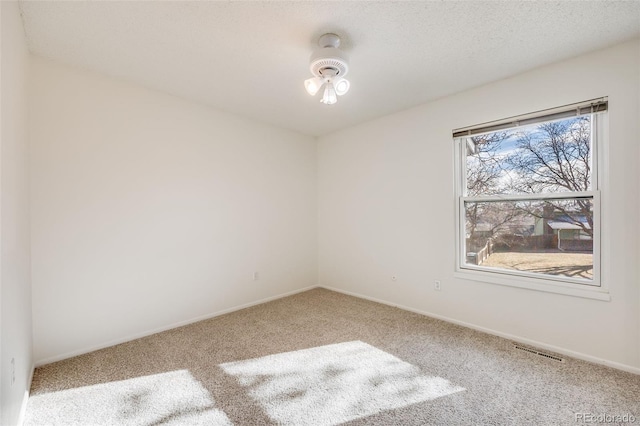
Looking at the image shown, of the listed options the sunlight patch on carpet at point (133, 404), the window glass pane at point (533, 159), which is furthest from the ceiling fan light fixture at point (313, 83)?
the sunlight patch on carpet at point (133, 404)

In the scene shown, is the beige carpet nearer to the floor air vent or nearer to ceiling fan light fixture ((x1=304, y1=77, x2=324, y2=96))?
the floor air vent

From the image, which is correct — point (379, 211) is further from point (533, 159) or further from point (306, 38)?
point (306, 38)

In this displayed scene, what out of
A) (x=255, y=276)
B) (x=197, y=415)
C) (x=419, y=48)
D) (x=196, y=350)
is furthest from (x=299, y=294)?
(x=419, y=48)

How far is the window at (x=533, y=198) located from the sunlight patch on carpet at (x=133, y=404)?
2.74 meters

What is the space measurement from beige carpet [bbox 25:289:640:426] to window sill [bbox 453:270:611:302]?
0.55 meters

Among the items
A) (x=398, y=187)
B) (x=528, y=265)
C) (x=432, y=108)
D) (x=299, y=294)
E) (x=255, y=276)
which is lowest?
(x=299, y=294)

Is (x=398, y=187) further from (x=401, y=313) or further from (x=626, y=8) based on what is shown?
(x=626, y=8)

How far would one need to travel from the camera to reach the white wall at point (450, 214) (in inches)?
87.7

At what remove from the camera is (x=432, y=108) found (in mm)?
3330

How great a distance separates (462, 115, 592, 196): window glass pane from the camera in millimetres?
2508

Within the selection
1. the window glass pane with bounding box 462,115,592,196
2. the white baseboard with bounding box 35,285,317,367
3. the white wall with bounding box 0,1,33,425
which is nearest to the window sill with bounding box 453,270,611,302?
the window glass pane with bounding box 462,115,592,196

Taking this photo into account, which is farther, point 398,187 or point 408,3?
point 398,187

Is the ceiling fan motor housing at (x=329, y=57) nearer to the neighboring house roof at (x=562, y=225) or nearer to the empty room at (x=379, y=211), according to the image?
the empty room at (x=379, y=211)

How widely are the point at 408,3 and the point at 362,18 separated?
295 mm
